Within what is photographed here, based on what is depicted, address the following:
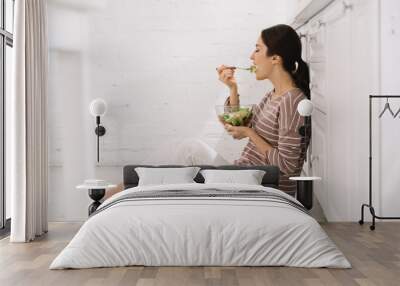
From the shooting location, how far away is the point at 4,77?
670 centimetres

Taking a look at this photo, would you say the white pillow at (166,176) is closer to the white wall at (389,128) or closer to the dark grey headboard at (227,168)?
the dark grey headboard at (227,168)

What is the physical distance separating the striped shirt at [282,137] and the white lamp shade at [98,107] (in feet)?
5.60

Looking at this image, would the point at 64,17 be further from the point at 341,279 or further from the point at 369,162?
the point at 341,279

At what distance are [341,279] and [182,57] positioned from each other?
3944mm

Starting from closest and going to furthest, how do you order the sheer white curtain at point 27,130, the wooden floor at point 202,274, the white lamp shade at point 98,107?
the wooden floor at point 202,274 < the sheer white curtain at point 27,130 < the white lamp shade at point 98,107

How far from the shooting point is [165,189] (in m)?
5.64

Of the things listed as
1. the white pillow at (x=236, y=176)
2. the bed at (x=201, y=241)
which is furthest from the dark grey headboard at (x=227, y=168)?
the bed at (x=201, y=241)

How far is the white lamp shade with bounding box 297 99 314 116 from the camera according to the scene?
699 cm

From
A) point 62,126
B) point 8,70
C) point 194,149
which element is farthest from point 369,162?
point 8,70

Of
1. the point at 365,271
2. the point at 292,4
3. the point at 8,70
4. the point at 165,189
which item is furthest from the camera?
the point at 292,4

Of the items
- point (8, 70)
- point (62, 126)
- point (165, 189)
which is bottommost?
point (165, 189)

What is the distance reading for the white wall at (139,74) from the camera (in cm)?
739

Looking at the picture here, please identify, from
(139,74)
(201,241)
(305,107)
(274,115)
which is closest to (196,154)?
(274,115)

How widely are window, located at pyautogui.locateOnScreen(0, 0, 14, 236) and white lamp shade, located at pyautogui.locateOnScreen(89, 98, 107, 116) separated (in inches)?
36.9
